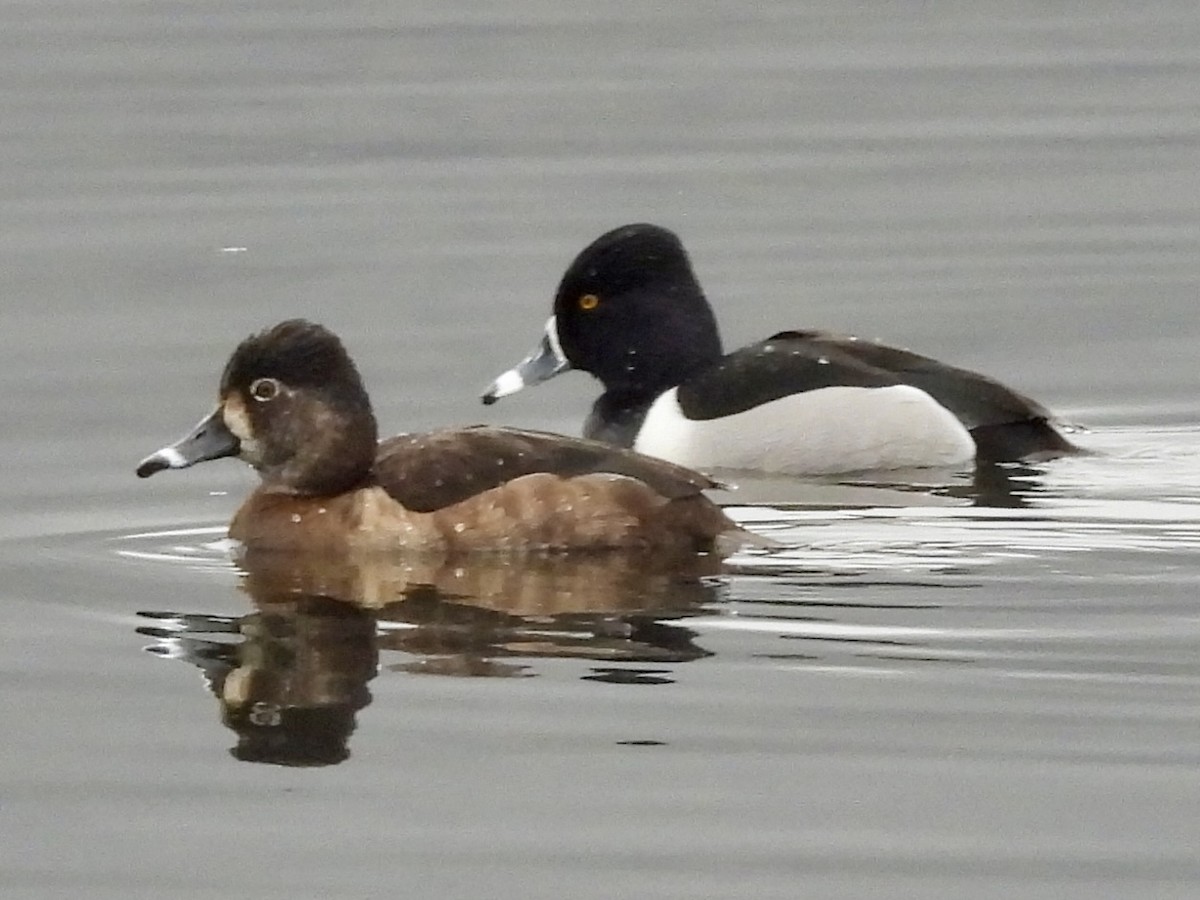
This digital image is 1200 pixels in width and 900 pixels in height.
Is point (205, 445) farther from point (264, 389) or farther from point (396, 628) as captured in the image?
point (396, 628)

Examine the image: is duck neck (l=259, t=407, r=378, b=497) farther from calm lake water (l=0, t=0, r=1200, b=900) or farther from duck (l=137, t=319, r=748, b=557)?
calm lake water (l=0, t=0, r=1200, b=900)

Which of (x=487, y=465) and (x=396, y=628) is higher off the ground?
(x=487, y=465)

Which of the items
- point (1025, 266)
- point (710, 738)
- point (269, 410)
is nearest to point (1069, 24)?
point (1025, 266)

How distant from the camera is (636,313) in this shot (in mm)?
11734

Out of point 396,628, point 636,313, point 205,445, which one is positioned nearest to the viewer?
point 396,628

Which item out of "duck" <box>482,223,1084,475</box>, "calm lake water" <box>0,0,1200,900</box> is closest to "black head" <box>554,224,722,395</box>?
"duck" <box>482,223,1084,475</box>

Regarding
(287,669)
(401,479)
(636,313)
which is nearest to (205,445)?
(401,479)

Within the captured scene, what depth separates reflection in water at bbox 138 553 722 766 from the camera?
7.21 m

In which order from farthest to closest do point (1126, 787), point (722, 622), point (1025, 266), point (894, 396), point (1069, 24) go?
point (1069, 24) → point (1025, 266) → point (894, 396) → point (722, 622) → point (1126, 787)

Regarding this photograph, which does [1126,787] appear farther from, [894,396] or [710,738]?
[894,396]

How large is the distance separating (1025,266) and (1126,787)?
333 inches

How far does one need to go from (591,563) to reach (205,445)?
4.04ft

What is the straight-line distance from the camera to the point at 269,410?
9023mm

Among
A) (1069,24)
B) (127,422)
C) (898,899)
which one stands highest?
(1069,24)
